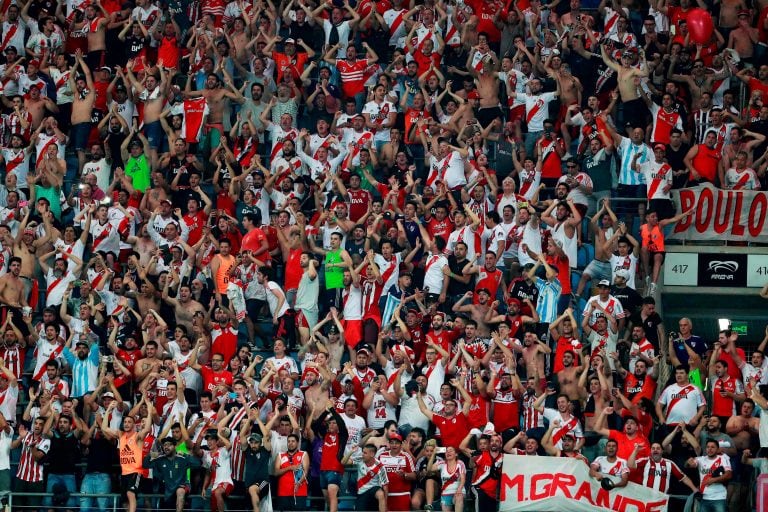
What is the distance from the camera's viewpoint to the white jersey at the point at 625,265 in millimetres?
26500

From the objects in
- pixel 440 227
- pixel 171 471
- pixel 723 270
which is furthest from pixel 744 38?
pixel 171 471

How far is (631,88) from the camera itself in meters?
28.6

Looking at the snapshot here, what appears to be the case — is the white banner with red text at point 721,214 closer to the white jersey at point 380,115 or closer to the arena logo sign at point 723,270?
the arena logo sign at point 723,270

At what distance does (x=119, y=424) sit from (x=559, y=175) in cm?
767

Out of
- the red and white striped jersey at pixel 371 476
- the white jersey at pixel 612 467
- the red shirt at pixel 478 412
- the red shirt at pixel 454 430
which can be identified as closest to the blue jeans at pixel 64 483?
the red and white striped jersey at pixel 371 476

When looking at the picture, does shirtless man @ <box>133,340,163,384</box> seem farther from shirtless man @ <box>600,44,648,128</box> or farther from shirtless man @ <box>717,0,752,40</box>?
shirtless man @ <box>717,0,752,40</box>

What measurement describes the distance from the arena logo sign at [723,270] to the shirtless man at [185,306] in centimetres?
730

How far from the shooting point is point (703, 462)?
76.8 feet

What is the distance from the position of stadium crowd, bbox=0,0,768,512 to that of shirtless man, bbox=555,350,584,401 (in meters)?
0.04

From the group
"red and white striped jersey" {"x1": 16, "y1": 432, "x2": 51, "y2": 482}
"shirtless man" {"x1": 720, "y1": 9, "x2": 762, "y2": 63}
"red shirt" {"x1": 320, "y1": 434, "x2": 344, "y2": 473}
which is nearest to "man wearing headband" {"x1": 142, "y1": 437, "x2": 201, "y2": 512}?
"red and white striped jersey" {"x1": 16, "y1": 432, "x2": 51, "y2": 482}

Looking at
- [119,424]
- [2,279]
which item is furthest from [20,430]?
[2,279]

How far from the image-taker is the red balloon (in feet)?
96.2

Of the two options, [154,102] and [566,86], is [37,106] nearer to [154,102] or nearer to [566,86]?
[154,102]

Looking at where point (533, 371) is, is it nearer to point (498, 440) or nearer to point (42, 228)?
point (498, 440)
